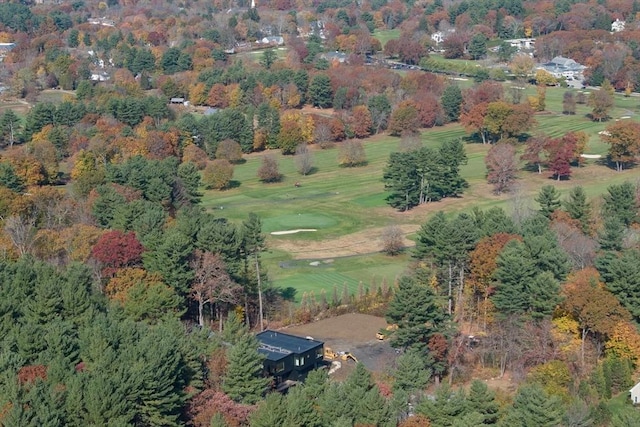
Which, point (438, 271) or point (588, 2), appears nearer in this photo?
point (438, 271)

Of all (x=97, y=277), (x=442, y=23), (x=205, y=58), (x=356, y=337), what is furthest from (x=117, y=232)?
(x=442, y=23)

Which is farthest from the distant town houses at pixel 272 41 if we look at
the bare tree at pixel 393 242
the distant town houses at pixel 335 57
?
the bare tree at pixel 393 242

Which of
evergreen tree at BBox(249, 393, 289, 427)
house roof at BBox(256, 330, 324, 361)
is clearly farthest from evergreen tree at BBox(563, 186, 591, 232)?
evergreen tree at BBox(249, 393, 289, 427)

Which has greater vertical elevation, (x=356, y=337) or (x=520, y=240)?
(x=520, y=240)

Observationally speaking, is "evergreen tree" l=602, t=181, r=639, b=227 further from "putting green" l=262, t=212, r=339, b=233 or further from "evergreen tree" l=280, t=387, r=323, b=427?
"evergreen tree" l=280, t=387, r=323, b=427

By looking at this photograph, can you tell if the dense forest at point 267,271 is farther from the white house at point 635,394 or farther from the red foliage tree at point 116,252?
the white house at point 635,394

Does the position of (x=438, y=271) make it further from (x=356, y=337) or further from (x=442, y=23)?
(x=442, y=23)
